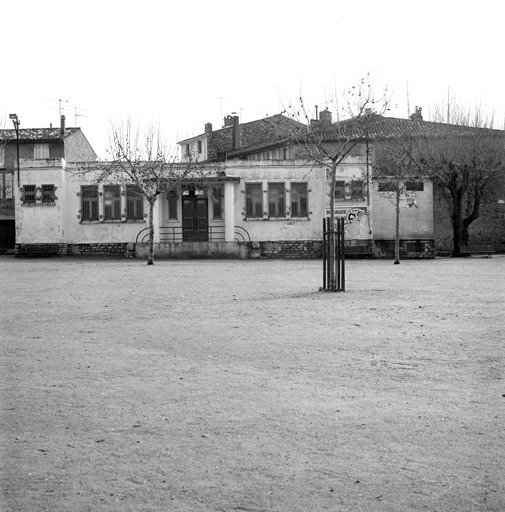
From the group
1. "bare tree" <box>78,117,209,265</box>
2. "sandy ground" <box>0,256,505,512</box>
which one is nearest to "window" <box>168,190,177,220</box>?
"bare tree" <box>78,117,209,265</box>

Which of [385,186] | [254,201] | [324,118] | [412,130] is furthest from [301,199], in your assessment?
[412,130]

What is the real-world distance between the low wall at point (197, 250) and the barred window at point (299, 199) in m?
3.46

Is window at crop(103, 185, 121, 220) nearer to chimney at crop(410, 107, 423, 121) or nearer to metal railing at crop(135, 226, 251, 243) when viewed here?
metal railing at crop(135, 226, 251, 243)

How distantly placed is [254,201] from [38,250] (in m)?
11.1

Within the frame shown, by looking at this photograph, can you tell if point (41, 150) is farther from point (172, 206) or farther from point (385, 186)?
point (385, 186)

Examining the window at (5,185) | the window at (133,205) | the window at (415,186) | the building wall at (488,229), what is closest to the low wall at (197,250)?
the window at (133,205)

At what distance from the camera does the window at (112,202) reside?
46.1 m

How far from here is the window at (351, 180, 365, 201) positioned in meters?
46.8

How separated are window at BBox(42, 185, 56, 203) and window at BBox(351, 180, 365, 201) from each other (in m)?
15.0

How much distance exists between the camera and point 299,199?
1845 inches

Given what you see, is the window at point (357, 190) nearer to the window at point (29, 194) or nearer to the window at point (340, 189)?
the window at point (340, 189)

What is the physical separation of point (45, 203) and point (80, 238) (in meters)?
2.48

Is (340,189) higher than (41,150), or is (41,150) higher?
(41,150)

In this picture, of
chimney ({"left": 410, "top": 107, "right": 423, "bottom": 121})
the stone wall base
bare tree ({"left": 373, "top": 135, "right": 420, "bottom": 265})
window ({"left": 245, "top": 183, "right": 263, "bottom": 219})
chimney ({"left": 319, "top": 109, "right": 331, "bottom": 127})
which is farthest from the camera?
chimney ({"left": 410, "top": 107, "right": 423, "bottom": 121})
